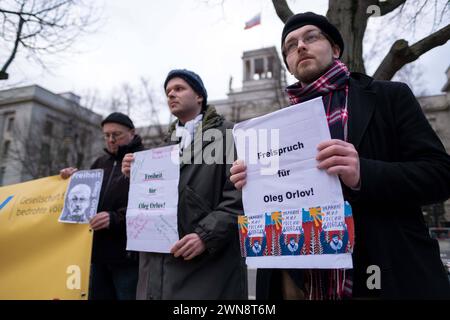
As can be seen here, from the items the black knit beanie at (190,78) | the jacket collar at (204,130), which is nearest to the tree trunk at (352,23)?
the black knit beanie at (190,78)

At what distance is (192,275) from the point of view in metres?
2.18

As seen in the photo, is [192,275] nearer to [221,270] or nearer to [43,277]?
[221,270]

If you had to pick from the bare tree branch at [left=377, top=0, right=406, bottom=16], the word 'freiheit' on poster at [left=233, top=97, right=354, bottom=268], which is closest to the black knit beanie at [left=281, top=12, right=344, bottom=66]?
the word 'freiheit' on poster at [left=233, top=97, right=354, bottom=268]

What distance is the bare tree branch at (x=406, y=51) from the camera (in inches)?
165

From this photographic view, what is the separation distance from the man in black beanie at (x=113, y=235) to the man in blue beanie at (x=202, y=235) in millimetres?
612

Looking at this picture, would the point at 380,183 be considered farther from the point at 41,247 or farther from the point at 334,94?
the point at 41,247

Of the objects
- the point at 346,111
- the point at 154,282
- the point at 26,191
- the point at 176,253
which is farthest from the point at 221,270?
the point at 26,191

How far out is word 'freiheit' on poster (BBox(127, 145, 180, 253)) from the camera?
2.30 meters

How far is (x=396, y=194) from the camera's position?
124 centimetres

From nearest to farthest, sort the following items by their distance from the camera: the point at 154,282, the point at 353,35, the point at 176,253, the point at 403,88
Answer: the point at 403,88
the point at 176,253
the point at 154,282
the point at 353,35

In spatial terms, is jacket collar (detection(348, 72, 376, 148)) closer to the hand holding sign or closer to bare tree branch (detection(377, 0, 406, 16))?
the hand holding sign

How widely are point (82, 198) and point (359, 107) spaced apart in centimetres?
282

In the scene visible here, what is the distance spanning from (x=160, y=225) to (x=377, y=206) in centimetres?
156

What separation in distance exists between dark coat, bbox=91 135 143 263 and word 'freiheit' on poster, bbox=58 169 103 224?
75mm
